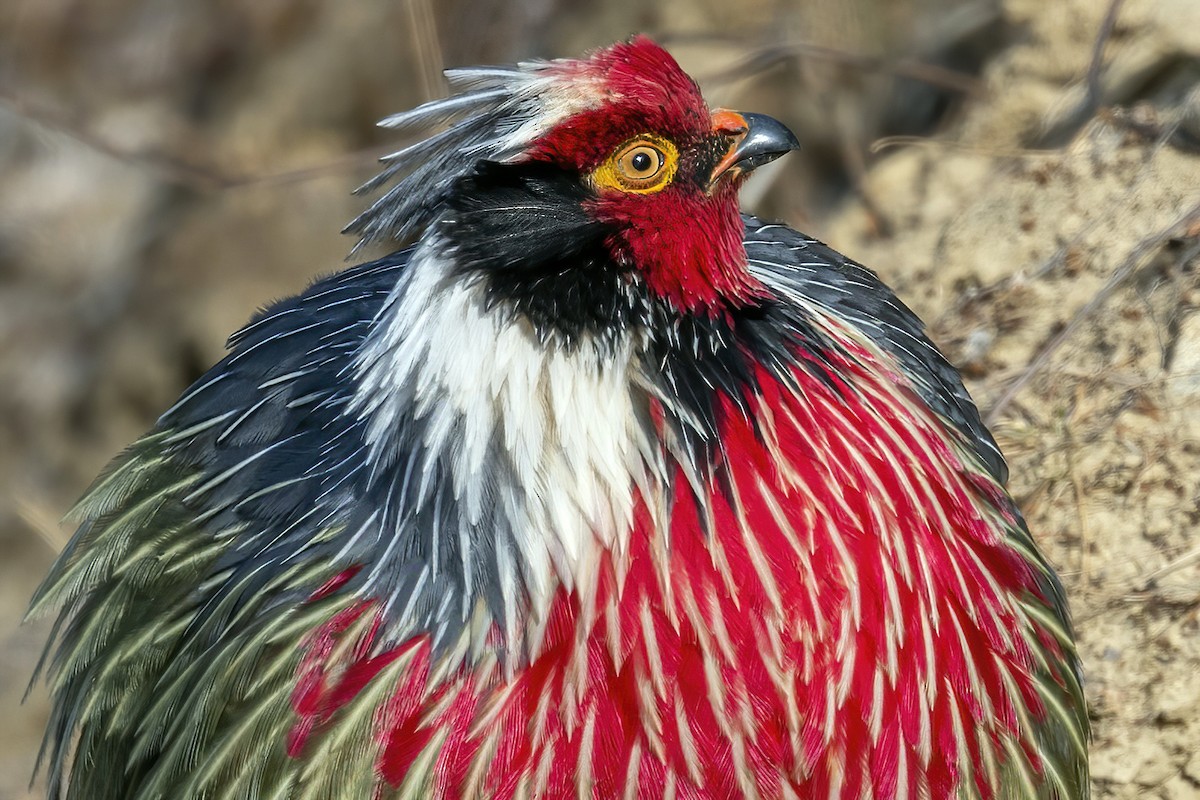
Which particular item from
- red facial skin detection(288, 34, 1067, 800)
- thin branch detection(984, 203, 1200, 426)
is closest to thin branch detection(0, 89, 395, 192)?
thin branch detection(984, 203, 1200, 426)

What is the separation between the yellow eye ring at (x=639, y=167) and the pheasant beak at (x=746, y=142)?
124mm

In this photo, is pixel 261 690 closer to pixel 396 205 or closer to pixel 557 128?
pixel 396 205

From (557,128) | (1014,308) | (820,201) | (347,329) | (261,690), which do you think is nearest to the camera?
(557,128)

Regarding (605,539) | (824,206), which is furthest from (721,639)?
(824,206)

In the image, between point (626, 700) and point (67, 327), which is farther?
point (67, 327)

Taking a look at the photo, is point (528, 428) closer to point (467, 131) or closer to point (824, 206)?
point (467, 131)

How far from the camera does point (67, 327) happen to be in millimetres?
6734

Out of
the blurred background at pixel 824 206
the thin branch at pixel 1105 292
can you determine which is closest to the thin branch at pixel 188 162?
the blurred background at pixel 824 206

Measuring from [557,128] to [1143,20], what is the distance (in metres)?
2.61

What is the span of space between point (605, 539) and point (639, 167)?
0.63 meters

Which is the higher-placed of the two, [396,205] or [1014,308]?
[1014,308]

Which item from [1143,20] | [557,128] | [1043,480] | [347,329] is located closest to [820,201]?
[1143,20]

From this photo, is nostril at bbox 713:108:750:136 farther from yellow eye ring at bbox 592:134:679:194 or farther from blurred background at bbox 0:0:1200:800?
blurred background at bbox 0:0:1200:800

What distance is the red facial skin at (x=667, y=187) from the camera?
216 centimetres
